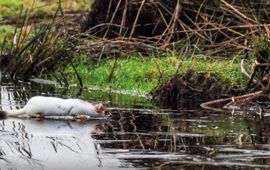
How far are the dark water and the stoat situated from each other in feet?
0.50

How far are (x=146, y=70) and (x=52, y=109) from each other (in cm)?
427

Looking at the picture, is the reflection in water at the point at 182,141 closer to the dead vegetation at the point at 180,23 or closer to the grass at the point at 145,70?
the grass at the point at 145,70

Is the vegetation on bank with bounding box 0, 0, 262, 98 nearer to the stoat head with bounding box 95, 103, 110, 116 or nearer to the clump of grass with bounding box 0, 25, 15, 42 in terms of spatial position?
the stoat head with bounding box 95, 103, 110, 116

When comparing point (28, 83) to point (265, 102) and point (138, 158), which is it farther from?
point (138, 158)

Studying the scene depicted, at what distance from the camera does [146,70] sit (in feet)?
42.4

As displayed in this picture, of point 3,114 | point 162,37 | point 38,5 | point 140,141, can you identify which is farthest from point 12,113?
point 38,5

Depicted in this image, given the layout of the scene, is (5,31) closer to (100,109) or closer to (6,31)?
(6,31)

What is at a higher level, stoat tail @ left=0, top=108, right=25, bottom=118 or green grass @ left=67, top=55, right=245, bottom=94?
green grass @ left=67, top=55, right=245, bottom=94

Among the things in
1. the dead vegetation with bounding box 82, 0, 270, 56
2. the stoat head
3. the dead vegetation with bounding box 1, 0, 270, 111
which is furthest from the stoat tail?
the dead vegetation with bounding box 82, 0, 270, 56

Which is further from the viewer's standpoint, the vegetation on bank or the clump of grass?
the clump of grass

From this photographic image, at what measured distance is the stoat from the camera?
8.74 meters

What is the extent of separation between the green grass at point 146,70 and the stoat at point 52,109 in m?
2.48

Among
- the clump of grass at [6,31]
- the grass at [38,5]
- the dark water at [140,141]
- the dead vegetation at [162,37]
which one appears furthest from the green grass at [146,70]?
the grass at [38,5]

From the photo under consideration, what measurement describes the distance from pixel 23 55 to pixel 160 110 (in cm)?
398
